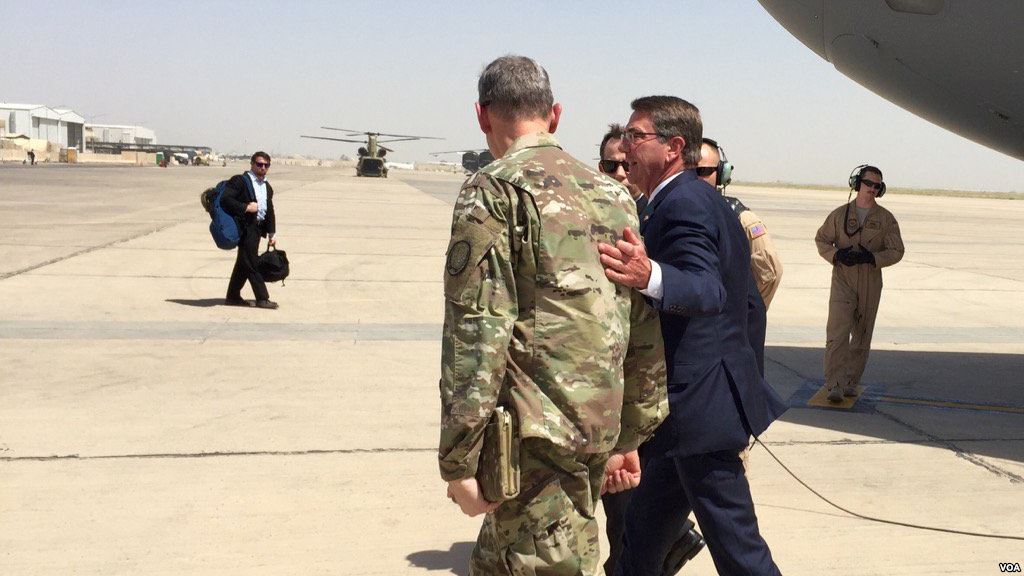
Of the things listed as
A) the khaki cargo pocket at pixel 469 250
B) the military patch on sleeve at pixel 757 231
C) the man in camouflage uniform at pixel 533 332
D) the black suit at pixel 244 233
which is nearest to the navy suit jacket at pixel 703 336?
the man in camouflage uniform at pixel 533 332

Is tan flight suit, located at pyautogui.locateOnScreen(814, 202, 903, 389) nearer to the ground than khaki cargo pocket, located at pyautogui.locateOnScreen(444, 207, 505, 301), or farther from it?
nearer to the ground

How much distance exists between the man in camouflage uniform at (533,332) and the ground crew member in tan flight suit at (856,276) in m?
5.01

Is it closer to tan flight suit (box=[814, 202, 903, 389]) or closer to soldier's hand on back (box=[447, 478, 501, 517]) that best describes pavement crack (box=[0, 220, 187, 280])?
tan flight suit (box=[814, 202, 903, 389])

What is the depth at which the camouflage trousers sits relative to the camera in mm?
2527

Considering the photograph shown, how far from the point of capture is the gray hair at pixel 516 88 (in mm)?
2643

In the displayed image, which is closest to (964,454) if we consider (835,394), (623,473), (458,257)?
(835,394)

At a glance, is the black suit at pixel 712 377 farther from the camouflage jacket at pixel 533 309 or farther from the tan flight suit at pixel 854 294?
the tan flight suit at pixel 854 294

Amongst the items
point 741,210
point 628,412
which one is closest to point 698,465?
point 628,412

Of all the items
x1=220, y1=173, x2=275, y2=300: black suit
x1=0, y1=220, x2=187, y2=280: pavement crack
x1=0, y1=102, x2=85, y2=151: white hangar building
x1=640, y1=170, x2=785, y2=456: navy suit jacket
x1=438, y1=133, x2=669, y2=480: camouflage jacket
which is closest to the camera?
x1=438, y1=133, x2=669, y2=480: camouflage jacket

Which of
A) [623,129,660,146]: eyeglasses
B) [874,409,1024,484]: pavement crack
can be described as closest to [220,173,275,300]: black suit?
[874,409,1024,484]: pavement crack

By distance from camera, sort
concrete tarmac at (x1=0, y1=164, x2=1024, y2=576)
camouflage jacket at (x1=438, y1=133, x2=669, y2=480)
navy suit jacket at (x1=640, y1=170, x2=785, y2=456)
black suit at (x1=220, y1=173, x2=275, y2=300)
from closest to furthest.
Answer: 1. camouflage jacket at (x1=438, y1=133, x2=669, y2=480)
2. navy suit jacket at (x1=640, y1=170, x2=785, y2=456)
3. concrete tarmac at (x1=0, y1=164, x2=1024, y2=576)
4. black suit at (x1=220, y1=173, x2=275, y2=300)

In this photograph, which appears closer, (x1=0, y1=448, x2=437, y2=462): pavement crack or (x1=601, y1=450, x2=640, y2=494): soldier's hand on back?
(x1=601, y1=450, x2=640, y2=494): soldier's hand on back

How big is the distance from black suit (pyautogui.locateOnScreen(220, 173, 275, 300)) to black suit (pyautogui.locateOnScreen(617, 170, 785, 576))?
830cm

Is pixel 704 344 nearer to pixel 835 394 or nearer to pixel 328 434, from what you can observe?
pixel 328 434
